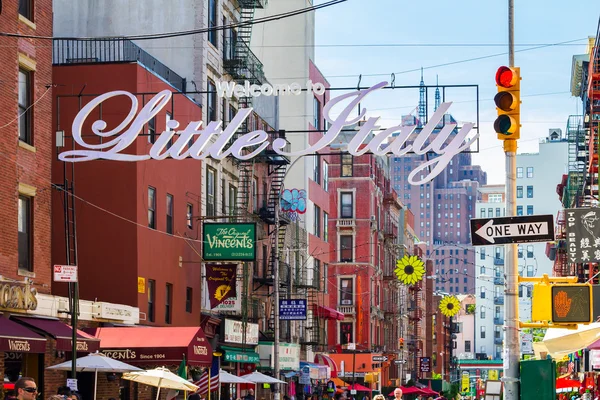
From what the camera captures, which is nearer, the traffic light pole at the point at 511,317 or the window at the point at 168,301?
the traffic light pole at the point at 511,317

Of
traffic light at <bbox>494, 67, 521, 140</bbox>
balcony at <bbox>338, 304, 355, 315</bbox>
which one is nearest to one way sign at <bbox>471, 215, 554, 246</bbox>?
traffic light at <bbox>494, 67, 521, 140</bbox>

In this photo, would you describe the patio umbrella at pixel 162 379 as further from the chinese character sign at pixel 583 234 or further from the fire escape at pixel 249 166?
the fire escape at pixel 249 166

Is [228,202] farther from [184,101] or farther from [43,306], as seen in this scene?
[43,306]

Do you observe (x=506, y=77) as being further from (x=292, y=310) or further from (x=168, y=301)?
(x=292, y=310)

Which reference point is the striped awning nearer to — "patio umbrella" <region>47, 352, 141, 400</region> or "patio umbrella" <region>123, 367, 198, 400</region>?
"patio umbrella" <region>123, 367, 198, 400</region>

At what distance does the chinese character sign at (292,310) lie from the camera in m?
47.3

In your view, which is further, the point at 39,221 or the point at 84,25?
the point at 84,25

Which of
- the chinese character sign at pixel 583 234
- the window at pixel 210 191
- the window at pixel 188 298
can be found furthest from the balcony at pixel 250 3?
the chinese character sign at pixel 583 234

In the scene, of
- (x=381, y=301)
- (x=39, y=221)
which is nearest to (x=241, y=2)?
(x=39, y=221)

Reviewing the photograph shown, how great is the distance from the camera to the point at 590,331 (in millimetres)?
20719

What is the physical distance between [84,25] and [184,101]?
5.63 meters

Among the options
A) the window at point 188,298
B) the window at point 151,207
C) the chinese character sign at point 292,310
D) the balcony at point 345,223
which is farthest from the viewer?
the balcony at point 345,223

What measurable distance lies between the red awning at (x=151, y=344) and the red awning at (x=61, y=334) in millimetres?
1778

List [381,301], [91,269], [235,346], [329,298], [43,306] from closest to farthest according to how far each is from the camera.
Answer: [43,306] < [91,269] < [235,346] < [329,298] < [381,301]
